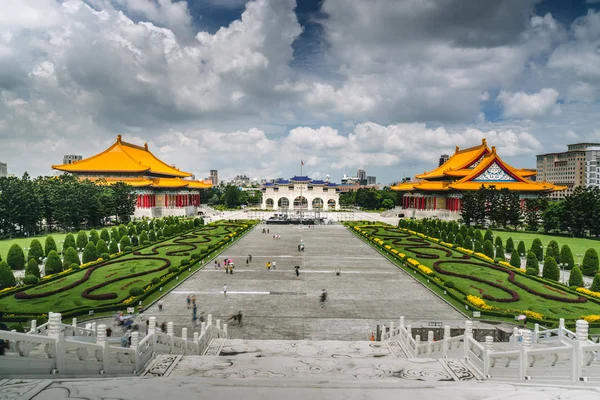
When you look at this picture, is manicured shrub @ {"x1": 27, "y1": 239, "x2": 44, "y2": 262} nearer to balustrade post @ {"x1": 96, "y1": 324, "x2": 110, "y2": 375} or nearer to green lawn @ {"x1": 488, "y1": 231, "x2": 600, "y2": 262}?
balustrade post @ {"x1": 96, "y1": 324, "x2": 110, "y2": 375}

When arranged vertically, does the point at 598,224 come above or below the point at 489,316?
above

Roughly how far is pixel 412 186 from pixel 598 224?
38.7 meters

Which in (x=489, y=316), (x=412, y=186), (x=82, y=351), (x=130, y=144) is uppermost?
(x=130, y=144)

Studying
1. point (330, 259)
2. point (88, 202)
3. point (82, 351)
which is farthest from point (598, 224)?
point (88, 202)

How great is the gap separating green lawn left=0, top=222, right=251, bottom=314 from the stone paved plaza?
2.76m

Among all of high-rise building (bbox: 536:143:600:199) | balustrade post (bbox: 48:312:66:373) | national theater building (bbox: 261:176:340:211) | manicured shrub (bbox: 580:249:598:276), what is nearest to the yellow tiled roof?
national theater building (bbox: 261:176:340:211)

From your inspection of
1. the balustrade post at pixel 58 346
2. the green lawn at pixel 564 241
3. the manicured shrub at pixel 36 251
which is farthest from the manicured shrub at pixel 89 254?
the green lawn at pixel 564 241

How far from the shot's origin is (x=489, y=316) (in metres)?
21.3

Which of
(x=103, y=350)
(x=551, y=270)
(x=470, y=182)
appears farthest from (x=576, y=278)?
(x=470, y=182)

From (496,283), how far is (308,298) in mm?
12111

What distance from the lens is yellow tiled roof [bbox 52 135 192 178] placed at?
78.8m

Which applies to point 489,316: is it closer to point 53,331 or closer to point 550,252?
point 550,252

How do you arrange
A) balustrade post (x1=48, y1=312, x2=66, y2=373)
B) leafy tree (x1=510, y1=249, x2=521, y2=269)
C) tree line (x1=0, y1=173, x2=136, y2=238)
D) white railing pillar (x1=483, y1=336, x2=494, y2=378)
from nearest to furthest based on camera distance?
balustrade post (x1=48, y1=312, x2=66, y2=373) < white railing pillar (x1=483, y1=336, x2=494, y2=378) < leafy tree (x1=510, y1=249, x2=521, y2=269) < tree line (x1=0, y1=173, x2=136, y2=238)

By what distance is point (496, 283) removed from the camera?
2755 centimetres
